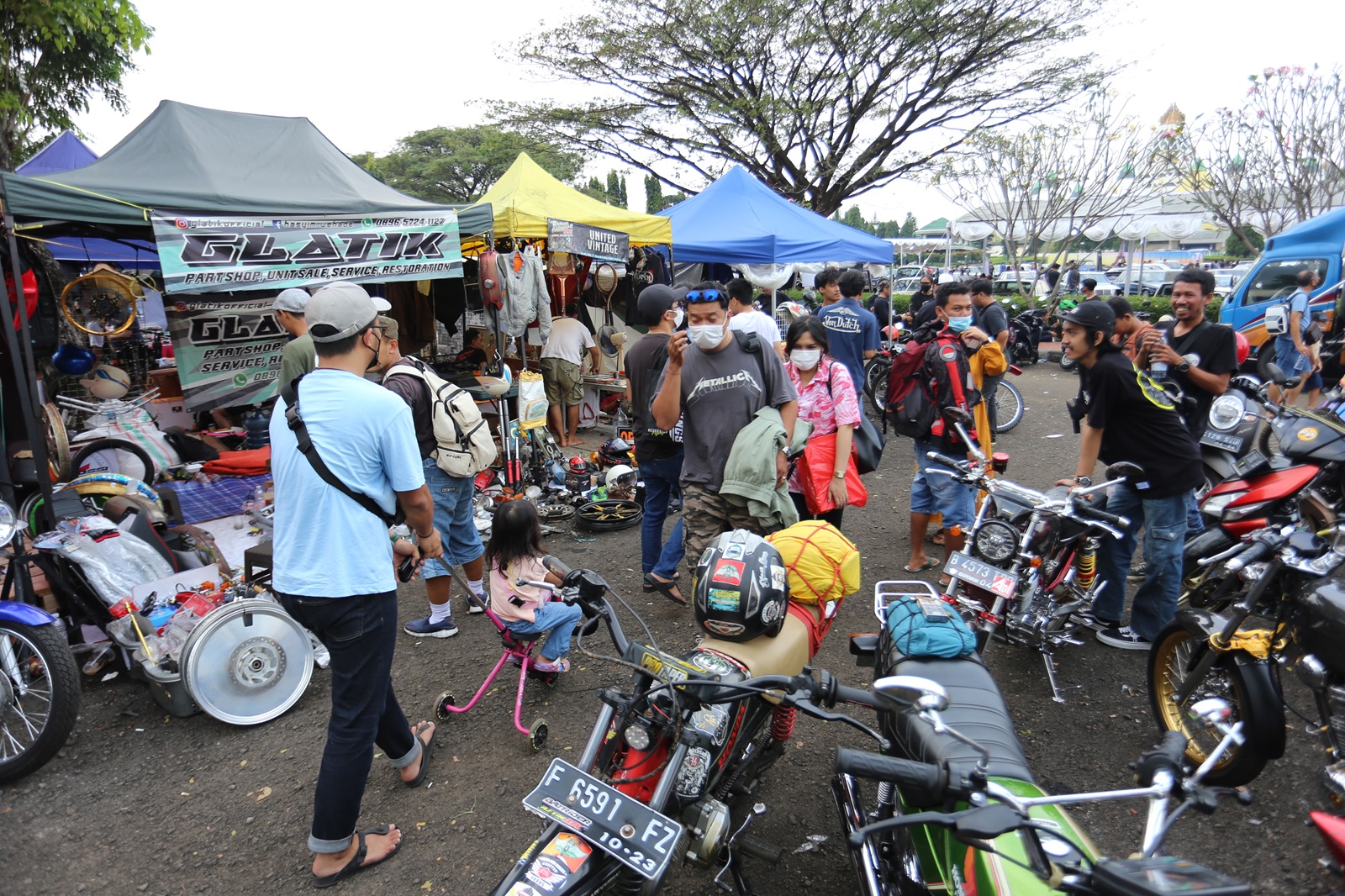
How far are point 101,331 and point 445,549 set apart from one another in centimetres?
430

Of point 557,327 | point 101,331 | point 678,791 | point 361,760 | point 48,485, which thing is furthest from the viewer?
point 557,327

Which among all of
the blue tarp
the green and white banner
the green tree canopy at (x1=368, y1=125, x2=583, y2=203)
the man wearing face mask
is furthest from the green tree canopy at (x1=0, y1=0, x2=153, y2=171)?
the green tree canopy at (x1=368, y1=125, x2=583, y2=203)

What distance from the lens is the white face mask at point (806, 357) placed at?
171 inches

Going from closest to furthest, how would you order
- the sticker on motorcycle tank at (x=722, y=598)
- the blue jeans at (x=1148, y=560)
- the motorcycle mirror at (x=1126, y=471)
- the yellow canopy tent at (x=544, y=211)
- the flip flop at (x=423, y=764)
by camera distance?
the sticker on motorcycle tank at (x=722, y=598) → the flip flop at (x=423, y=764) → the motorcycle mirror at (x=1126, y=471) → the blue jeans at (x=1148, y=560) → the yellow canopy tent at (x=544, y=211)

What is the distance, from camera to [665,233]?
8.72 metres

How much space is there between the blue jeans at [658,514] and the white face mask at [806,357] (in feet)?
3.03

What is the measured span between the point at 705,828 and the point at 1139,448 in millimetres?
3045

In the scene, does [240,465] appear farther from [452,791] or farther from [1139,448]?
[1139,448]

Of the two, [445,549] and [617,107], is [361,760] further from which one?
[617,107]

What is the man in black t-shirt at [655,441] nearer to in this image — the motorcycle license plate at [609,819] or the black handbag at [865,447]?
the black handbag at [865,447]

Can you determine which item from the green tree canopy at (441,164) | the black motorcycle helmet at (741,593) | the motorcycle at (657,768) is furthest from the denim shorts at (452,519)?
the green tree canopy at (441,164)

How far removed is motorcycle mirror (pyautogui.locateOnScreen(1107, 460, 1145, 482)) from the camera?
3596 mm

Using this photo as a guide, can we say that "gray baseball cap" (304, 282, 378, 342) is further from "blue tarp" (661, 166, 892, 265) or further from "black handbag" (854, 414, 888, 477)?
"blue tarp" (661, 166, 892, 265)

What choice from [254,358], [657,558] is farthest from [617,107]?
[657,558]
